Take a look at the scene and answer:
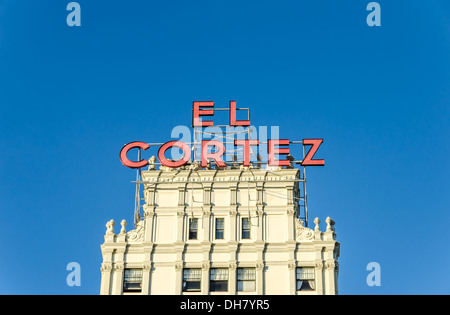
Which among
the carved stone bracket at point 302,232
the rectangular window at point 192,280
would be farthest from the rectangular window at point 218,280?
the carved stone bracket at point 302,232

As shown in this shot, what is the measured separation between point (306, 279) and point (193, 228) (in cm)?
1200

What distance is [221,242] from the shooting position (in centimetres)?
8056

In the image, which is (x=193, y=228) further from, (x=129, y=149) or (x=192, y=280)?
(x=129, y=149)

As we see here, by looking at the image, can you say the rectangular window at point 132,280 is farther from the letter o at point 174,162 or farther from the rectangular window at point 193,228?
the letter o at point 174,162

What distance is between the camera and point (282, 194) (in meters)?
82.8

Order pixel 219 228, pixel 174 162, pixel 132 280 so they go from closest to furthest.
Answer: pixel 132 280
pixel 219 228
pixel 174 162

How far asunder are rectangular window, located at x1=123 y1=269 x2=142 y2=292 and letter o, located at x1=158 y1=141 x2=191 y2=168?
11.1 meters

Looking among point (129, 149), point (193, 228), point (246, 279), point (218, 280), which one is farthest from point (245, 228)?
point (129, 149)

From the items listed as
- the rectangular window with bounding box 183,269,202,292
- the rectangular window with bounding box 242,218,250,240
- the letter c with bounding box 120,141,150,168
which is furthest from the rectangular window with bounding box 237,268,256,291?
the letter c with bounding box 120,141,150,168

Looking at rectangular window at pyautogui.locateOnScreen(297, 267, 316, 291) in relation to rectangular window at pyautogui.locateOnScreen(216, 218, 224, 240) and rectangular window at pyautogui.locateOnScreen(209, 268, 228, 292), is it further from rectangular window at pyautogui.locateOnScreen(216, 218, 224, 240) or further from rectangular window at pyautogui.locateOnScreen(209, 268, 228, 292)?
rectangular window at pyautogui.locateOnScreen(216, 218, 224, 240)

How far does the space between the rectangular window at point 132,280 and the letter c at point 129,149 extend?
1115cm

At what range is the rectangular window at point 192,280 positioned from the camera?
78.4 meters
